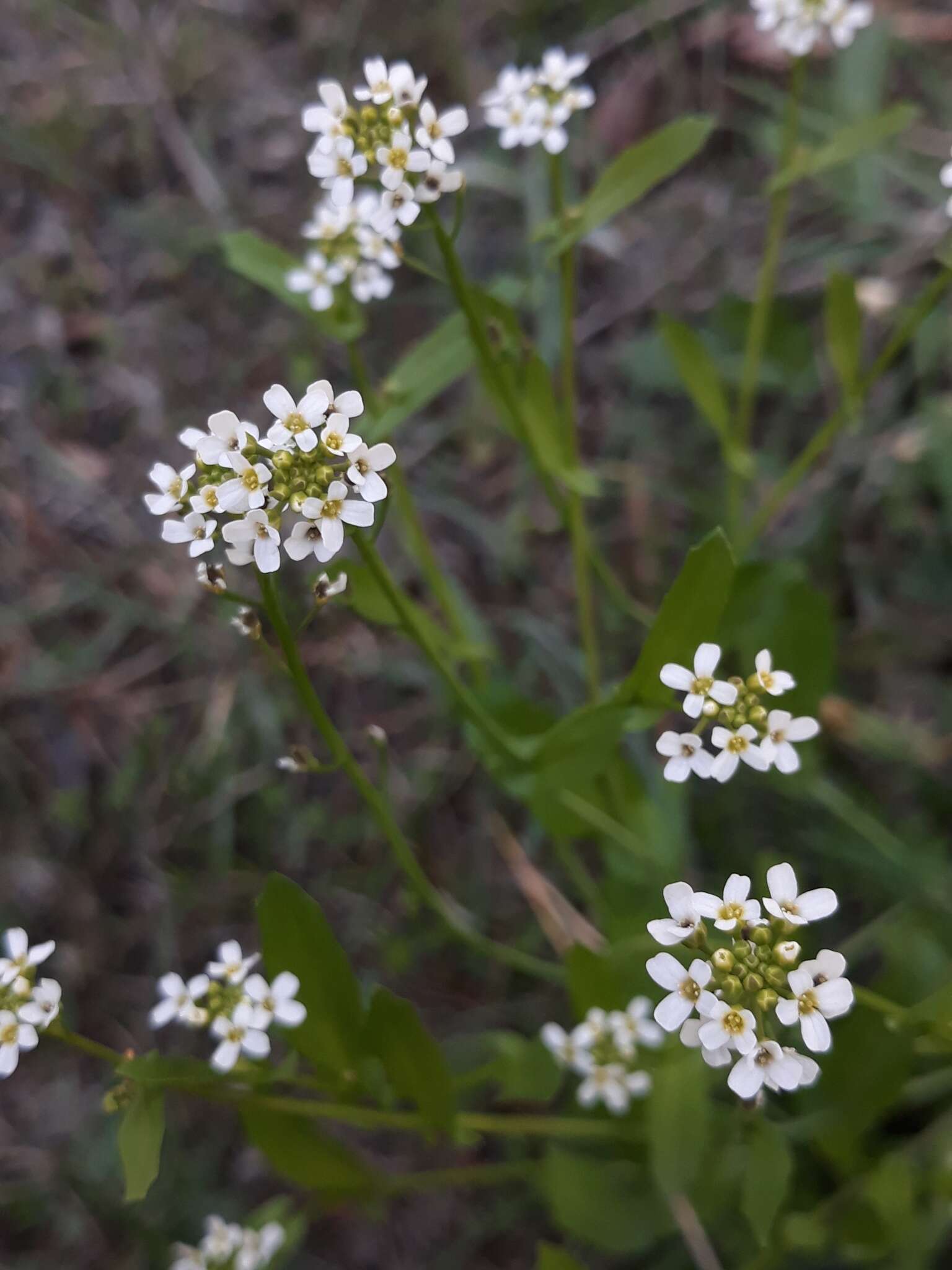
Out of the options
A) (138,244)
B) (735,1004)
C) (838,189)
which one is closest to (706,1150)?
(735,1004)

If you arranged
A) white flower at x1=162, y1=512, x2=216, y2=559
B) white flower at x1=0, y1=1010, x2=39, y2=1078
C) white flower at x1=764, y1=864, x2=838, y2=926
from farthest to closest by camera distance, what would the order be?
white flower at x1=0, y1=1010, x2=39, y2=1078
white flower at x1=162, y1=512, x2=216, y2=559
white flower at x1=764, y1=864, x2=838, y2=926

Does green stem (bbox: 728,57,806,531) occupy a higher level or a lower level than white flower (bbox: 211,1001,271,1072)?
higher

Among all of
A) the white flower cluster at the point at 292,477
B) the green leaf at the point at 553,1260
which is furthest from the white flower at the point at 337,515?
the green leaf at the point at 553,1260

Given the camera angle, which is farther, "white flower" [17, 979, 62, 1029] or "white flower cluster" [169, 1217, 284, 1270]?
"white flower cluster" [169, 1217, 284, 1270]

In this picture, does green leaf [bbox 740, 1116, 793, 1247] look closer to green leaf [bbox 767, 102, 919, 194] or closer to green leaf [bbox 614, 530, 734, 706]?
green leaf [bbox 614, 530, 734, 706]

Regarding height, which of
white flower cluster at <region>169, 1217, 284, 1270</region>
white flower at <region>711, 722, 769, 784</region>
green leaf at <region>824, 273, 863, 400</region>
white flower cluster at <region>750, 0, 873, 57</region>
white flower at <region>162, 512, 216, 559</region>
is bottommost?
white flower cluster at <region>169, 1217, 284, 1270</region>

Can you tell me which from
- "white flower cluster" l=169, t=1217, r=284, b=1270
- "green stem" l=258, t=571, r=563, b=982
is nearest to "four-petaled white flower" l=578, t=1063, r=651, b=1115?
"green stem" l=258, t=571, r=563, b=982
